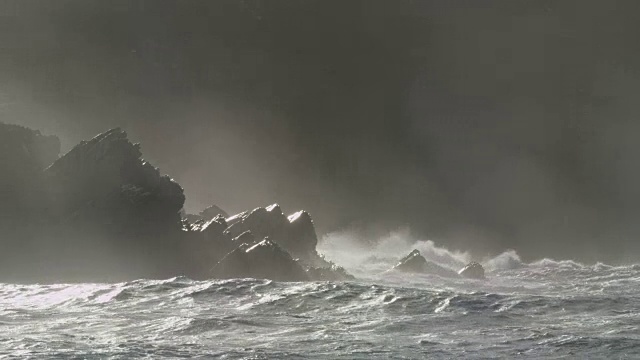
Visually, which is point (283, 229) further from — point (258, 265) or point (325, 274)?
point (258, 265)

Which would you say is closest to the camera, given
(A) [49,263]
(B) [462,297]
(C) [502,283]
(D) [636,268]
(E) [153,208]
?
(B) [462,297]

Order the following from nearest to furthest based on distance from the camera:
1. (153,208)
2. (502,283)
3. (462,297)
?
(462,297), (153,208), (502,283)

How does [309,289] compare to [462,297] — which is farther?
[309,289]

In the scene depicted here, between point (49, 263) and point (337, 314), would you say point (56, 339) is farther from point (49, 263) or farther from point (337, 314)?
point (49, 263)

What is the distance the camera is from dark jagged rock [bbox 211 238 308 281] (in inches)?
2197

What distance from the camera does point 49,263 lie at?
184ft

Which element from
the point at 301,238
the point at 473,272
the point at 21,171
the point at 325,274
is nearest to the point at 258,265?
the point at 325,274

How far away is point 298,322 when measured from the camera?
35281mm

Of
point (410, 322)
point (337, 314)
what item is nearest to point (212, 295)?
point (337, 314)

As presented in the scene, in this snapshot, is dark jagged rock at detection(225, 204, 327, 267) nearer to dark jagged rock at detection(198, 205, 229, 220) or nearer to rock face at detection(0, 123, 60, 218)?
dark jagged rock at detection(198, 205, 229, 220)

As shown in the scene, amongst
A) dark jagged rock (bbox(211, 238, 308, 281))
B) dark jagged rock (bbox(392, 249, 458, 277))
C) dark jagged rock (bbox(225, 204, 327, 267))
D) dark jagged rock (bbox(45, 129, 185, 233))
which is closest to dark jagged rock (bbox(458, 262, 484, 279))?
dark jagged rock (bbox(392, 249, 458, 277))

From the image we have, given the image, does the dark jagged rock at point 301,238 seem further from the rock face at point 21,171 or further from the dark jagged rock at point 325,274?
the rock face at point 21,171

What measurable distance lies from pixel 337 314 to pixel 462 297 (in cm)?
795

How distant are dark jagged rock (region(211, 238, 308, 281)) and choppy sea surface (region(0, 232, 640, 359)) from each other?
6386 mm
